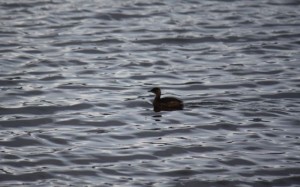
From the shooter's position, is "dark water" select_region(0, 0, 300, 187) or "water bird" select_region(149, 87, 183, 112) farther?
"water bird" select_region(149, 87, 183, 112)

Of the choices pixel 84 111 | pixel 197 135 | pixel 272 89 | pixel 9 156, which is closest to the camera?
pixel 9 156

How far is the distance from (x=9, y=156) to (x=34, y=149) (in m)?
0.55

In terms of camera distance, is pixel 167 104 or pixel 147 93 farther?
pixel 147 93

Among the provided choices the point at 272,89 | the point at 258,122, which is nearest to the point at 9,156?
the point at 258,122

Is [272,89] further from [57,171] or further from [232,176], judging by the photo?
[57,171]

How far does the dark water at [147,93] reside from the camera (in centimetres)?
1177

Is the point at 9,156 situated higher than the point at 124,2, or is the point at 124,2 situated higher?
the point at 124,2

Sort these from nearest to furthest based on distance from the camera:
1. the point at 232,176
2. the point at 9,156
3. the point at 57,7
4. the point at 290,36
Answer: the point at 232,176 → the point at 9,156 → the point at 290,36 → the point at 57,7

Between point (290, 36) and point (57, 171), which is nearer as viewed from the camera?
point (57, 171)

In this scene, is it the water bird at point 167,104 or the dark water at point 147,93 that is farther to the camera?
the water bird at point 167,104

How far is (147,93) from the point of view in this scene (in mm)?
16422

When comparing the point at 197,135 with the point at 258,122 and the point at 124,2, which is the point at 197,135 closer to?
the point at 258,122

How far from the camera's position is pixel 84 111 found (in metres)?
14.9

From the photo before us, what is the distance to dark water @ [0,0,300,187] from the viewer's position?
11773 millimetres
